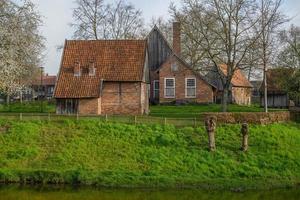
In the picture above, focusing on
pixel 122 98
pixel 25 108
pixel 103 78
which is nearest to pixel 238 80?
pixel 25 108

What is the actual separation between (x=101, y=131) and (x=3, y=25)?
9293 mm

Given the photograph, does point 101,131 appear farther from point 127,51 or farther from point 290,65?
point 290,65

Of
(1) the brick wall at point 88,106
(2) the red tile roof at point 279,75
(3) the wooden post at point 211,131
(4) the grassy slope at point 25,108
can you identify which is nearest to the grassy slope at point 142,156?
(3) the wooden post at point 211,131

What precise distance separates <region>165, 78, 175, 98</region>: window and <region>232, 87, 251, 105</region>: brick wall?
10585mm

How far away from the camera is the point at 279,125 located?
34938mm

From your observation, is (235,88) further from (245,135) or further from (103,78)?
(245,135)

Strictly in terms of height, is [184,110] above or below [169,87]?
below

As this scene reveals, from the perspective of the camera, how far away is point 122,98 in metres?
41.4

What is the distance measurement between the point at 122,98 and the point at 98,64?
10.8ft

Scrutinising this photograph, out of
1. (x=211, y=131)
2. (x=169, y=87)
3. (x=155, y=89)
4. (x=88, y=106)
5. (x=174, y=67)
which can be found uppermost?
(x=174, y=67)

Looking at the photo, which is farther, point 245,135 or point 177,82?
point 177,82

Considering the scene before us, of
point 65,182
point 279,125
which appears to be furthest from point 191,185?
point 279,125

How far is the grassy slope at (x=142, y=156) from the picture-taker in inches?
1070

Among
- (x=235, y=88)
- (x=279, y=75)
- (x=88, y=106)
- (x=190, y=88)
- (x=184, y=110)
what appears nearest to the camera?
(x=88, y=106)
